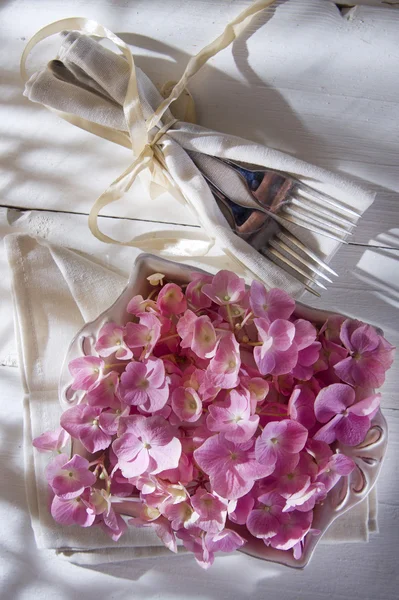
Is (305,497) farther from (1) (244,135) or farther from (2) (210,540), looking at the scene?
(1) (244,135)

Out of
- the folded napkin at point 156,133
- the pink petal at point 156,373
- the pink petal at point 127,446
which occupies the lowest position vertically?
the pink petal at point 127,446

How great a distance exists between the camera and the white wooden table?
2.07 ft

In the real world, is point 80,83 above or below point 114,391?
above

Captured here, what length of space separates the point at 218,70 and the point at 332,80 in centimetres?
12

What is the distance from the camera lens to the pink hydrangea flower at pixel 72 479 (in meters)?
0.46

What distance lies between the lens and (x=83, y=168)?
64cm

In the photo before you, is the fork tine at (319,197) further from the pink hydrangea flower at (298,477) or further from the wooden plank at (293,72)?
the pink hydrangea flower at (298,477)

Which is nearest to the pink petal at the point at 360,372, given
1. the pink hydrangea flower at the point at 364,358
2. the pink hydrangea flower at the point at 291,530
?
the pink hydrangea flower at the point at 364,358

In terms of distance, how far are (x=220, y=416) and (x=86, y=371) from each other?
12cm

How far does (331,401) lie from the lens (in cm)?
43

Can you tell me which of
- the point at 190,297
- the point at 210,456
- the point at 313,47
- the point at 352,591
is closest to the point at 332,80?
the point at 313,47

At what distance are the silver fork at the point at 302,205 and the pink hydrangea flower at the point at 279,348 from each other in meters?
0.19

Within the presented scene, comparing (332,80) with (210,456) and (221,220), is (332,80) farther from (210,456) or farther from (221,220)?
(210,456)

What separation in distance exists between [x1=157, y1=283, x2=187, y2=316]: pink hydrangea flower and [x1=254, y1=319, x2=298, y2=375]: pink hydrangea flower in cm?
8
